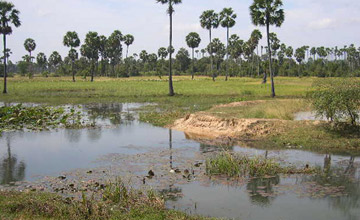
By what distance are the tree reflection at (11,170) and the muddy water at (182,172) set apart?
4 centimetres

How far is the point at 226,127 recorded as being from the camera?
870 inches

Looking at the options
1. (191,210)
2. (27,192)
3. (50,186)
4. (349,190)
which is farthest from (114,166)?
(349,190)

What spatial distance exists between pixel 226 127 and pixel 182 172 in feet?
29.6

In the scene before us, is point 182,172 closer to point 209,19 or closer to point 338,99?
point 338,99

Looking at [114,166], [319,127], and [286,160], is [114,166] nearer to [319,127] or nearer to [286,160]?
[286,160]

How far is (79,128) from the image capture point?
24.2 metres

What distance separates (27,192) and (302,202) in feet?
26.7

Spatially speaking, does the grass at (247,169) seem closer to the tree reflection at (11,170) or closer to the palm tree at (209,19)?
the tree reflection at (11,170)

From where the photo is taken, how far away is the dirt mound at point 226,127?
20.8m

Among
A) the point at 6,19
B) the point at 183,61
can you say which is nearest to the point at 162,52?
the point at 183,61

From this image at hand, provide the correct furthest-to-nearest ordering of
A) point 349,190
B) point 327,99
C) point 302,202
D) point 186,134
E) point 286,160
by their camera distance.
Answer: point 186,134 → point 327,99 → point 286,160 → point 349,190 → point 302,202

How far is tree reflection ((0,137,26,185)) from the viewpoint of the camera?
12.9 m

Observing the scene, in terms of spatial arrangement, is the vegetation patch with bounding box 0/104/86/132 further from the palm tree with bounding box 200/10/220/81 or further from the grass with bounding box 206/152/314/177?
the palm tree with bounding box 200/10/220/81

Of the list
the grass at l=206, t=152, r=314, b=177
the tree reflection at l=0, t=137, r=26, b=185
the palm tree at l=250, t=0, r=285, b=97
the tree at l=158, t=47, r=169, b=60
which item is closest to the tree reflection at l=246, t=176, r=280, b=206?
the grass at l=206, t=152, r=314, b=177
